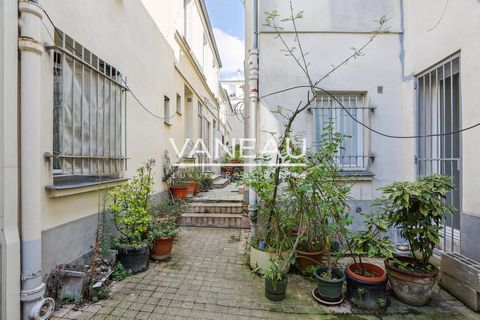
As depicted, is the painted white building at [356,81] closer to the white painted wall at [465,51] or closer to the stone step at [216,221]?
the white painted wall at [465,51]

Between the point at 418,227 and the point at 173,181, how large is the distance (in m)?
5.21

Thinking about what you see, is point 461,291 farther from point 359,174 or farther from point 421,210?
point 359,174

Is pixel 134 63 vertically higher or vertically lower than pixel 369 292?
higher

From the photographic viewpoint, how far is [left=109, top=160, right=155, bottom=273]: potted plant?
3.53 meters

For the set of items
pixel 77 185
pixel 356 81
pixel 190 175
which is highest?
pixel 356 81

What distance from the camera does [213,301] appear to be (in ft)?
9.77

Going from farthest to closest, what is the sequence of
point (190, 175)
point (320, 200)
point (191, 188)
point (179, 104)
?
point (179, 104) < point (190, 175) < point (191, 188) < point (320, 200)

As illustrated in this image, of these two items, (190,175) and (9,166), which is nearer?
(9,166)

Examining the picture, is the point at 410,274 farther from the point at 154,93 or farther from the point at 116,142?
the point at 154,93

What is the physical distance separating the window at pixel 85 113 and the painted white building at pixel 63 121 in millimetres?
12

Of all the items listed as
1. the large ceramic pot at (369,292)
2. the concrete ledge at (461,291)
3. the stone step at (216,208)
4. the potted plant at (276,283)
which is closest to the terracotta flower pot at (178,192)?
the stone step at (216,208)

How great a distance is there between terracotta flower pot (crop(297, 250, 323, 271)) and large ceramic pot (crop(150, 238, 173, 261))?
6.61ft

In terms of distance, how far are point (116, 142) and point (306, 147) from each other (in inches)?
123

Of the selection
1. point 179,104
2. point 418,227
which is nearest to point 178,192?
point 179,104
